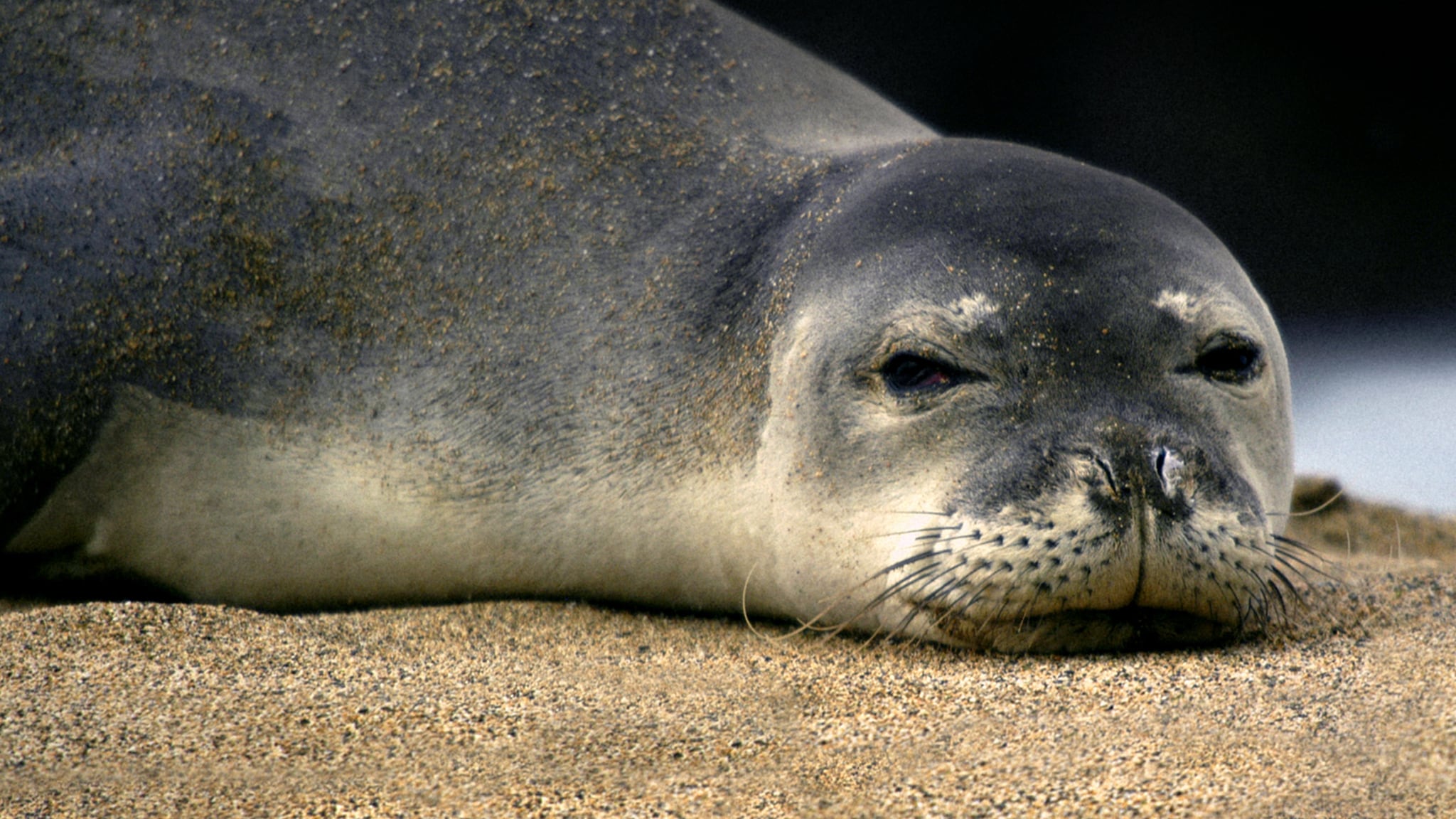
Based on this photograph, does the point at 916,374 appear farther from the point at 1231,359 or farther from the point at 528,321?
the point at 528,321

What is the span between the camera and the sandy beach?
4.47ft

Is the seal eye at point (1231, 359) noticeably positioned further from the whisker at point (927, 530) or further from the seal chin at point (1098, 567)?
the whisker at point (927, 530)

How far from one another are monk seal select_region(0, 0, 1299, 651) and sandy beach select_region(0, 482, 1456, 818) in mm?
231

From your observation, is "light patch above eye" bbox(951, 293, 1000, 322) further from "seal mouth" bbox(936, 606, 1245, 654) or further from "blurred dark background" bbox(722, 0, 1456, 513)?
"blurred dark background" bbox(722, 0, 1456, 513)

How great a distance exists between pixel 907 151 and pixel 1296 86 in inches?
145

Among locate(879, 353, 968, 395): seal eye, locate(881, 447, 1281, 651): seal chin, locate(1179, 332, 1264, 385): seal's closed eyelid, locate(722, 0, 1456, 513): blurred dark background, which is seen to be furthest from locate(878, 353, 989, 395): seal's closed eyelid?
locate(722, 0, 1456, 513): blurred dark background

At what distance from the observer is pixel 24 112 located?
261 cm

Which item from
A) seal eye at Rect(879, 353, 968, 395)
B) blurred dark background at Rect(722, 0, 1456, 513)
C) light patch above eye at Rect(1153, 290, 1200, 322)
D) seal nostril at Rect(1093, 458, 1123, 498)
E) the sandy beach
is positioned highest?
blurred dark background at Rect(722, 0, 1456, 513)

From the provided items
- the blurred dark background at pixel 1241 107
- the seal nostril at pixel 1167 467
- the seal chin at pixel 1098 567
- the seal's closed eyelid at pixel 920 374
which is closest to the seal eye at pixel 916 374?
the seal's closed eyelid at pixel 920 374

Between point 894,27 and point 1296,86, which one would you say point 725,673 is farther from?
point 1296,86

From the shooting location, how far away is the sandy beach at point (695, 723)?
1.36 m

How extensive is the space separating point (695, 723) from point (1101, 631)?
637 mm

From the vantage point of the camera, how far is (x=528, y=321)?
244 cm

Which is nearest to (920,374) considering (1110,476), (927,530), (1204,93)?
(927,530)
